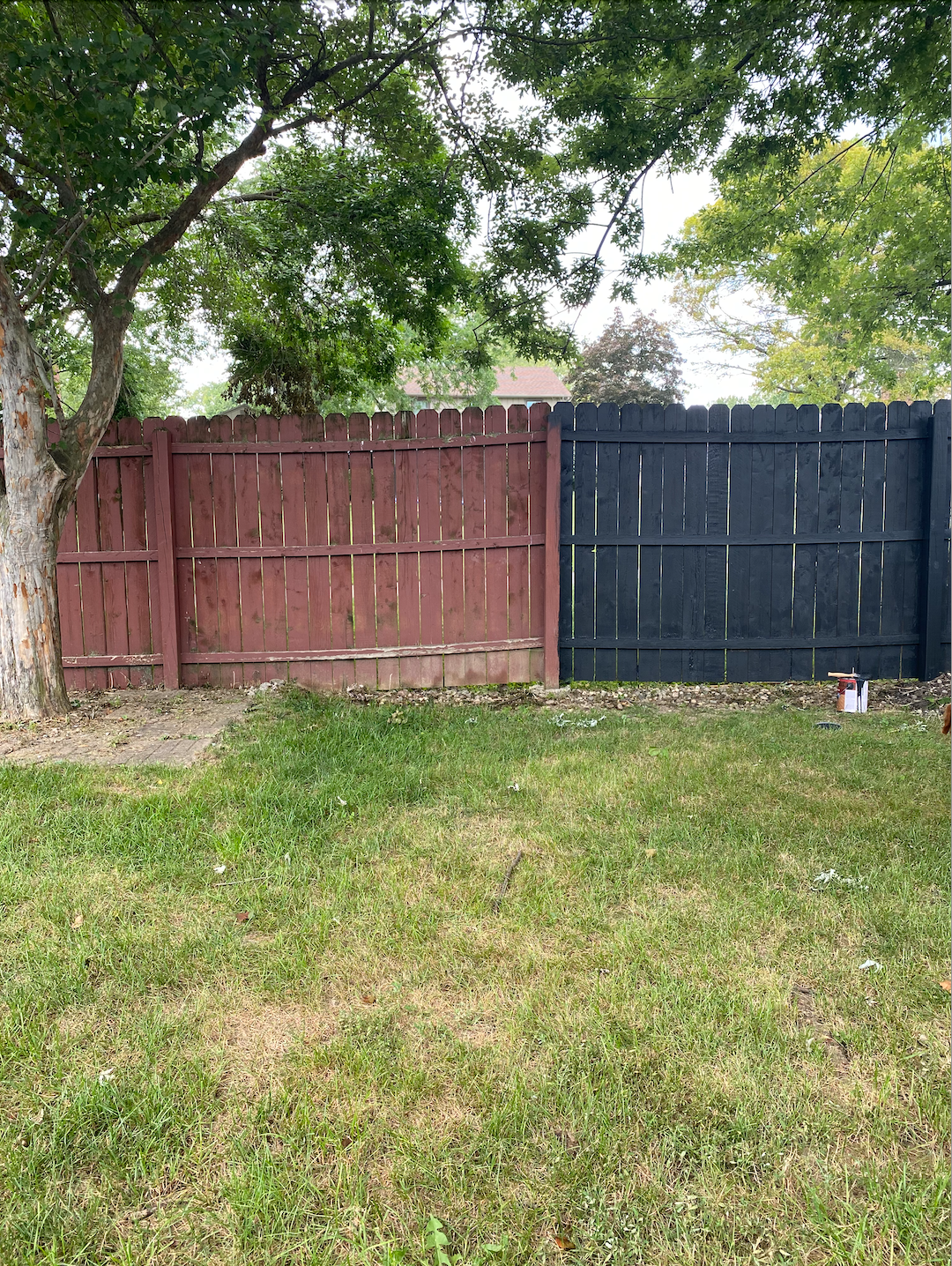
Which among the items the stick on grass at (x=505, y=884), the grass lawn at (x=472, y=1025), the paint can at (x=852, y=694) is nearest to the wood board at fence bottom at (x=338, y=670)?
the paint can at (x=852, y=694)

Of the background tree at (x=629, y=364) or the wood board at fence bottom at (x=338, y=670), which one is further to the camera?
the background tree at (x=629, y=364)

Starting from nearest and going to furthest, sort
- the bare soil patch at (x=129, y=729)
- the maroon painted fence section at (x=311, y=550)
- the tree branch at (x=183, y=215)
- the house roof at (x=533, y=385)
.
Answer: the bare soil patch at (x=129, y=729)
the tree branch at (x=183, y=215)
the maroon painted fence section at (x=311, y=550)
the house roof at (x=533, y=385)

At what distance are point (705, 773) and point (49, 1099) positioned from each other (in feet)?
10.4

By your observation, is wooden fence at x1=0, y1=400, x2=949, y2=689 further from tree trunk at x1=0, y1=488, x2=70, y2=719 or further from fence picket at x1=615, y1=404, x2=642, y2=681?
tree trunk at x1=0, y1=488, x2=70, y2=719

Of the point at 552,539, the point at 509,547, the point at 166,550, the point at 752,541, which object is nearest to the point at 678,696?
the point at 752,541

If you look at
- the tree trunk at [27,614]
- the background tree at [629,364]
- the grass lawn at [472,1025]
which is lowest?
the grass lawn at [472,1025]

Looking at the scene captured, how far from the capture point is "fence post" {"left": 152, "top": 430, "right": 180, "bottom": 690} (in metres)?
6.10

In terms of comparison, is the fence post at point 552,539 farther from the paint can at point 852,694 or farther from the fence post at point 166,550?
the fence post at point 166,550

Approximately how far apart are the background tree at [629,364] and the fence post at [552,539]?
20.0 metres

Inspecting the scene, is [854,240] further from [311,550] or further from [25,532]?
[25,532]

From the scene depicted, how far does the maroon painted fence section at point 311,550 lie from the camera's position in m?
6.23

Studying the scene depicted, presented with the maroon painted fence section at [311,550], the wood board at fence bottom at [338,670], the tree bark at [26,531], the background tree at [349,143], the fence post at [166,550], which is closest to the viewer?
the background tree at [349,143]

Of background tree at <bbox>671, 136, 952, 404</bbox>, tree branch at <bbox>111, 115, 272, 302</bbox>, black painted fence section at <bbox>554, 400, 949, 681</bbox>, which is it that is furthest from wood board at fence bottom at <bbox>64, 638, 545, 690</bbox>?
background tree at <bbox>671, 136, 952, 404</bbox>

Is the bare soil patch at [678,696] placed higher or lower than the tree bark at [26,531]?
lower
